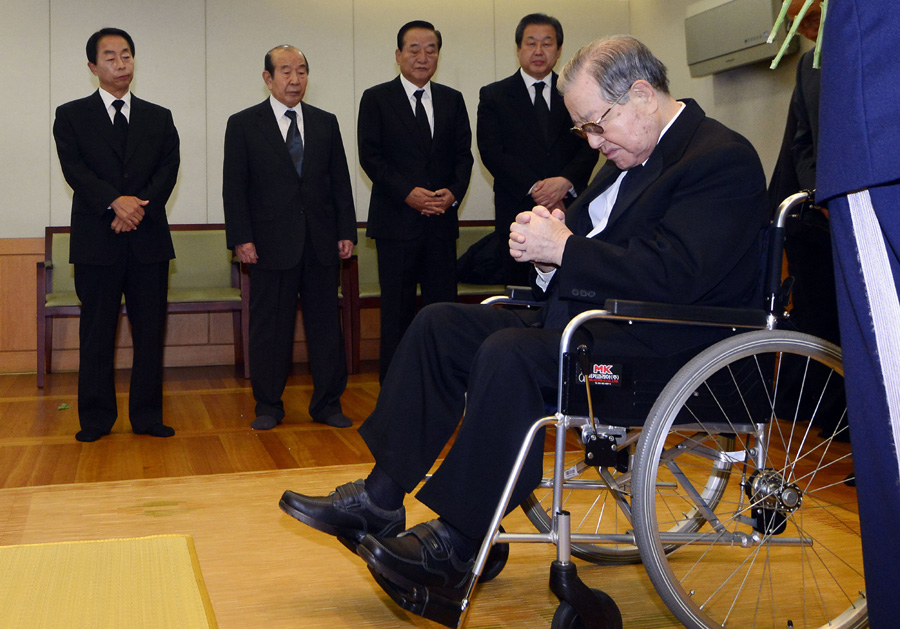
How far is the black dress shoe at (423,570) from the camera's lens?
1.53 meters

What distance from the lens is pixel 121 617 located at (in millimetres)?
758

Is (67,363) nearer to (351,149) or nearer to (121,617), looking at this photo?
(351,149)

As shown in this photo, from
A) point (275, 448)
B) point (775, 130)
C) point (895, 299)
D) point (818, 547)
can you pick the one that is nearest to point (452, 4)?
point (775, 130)

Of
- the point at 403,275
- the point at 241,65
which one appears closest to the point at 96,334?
the point at 403,275

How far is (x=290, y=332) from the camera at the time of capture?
381cm

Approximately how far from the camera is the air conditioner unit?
16.0ft

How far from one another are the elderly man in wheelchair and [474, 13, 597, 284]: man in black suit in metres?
2.13

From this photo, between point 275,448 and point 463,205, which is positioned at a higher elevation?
point 463,205

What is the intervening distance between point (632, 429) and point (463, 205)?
4733mm

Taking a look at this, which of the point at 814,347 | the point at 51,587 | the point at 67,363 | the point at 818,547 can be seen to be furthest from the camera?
the point at 67,363

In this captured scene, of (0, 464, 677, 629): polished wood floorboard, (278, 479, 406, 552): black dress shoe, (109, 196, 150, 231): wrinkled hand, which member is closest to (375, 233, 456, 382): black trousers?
(109, 196, 150, 231): wrinkled hand

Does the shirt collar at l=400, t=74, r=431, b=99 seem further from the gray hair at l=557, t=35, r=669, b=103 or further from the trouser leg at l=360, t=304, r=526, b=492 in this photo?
the trouser leg at l=360, t=304, r=526, b=492

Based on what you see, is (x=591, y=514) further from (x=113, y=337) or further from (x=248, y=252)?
(x=113, y=337)

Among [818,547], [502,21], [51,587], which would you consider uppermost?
[502,21]
